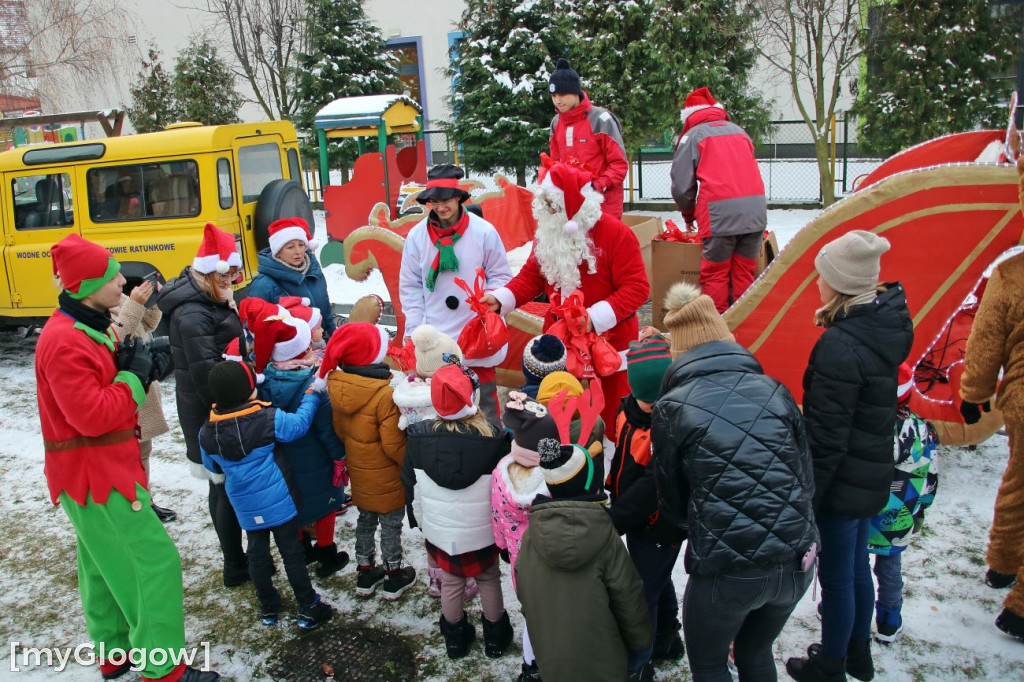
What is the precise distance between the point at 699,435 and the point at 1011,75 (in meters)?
13.5

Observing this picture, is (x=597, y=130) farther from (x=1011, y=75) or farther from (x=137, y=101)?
(x=137, y=101)

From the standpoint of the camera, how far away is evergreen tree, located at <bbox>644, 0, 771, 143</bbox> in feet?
37.9

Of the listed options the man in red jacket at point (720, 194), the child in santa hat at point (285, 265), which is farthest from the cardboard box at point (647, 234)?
the child in santa hat at point (285, 265)

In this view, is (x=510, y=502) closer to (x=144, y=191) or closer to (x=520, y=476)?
(x=520, y=476)

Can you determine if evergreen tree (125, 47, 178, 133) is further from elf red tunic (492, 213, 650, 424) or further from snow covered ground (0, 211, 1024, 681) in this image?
elf red tunic (492, 213, 650, 424)

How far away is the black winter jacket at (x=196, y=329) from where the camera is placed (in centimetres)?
370

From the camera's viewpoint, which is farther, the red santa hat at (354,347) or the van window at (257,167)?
the van window at (257,167)

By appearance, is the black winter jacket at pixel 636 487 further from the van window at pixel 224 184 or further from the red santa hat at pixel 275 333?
the van window at pixel 224 184

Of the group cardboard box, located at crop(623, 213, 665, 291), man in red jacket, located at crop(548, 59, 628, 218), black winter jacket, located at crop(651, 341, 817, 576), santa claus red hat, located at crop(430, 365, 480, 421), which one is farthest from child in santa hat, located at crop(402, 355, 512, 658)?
cardboard box, located at crop(623, 213, 665, 291)

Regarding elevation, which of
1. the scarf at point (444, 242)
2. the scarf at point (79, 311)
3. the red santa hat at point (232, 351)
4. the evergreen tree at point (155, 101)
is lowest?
the red santa hat at point (232, 351)

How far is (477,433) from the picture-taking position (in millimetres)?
3195

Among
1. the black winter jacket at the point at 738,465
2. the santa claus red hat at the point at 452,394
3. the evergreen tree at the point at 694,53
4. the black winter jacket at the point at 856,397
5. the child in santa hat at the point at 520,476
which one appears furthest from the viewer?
the evergreen tree at the point at 694,53

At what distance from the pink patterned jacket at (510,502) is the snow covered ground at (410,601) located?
0.67 m

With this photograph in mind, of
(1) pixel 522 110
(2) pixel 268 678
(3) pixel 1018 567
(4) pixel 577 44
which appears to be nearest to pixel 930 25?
(4) pixel 577 44
